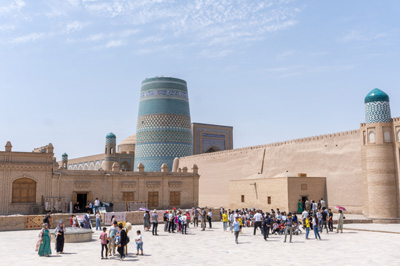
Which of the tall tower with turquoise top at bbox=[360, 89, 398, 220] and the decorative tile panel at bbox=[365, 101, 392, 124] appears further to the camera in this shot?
the decorative tile panel at bbox=[365, 101, 392, 124]

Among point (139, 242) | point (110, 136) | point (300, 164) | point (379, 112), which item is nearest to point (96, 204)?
point (139, 242)

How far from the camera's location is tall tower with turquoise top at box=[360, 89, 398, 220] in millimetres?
21734

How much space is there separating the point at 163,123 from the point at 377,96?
23577mm

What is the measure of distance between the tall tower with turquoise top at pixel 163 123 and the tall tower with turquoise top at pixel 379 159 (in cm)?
2249

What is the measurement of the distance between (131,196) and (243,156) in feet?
39.9

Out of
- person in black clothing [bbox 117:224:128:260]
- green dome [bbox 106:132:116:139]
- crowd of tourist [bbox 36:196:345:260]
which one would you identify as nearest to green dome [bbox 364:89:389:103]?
crowd of tourist [bbox 36:196:345:260]

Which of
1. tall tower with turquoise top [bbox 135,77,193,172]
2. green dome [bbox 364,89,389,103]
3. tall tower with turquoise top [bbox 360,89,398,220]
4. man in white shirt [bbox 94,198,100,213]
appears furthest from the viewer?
tall tower with turquoise top [bbox 135,77,193,172]

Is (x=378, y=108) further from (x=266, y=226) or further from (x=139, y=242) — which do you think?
(x=139, y=242)

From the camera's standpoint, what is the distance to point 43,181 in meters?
22.9

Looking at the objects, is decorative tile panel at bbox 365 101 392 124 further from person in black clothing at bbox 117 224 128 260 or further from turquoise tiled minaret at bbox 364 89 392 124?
person in black clothing at bbox 117 224 128 260

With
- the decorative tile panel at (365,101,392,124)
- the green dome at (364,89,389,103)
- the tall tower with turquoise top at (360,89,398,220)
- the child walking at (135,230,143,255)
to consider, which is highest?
the green dome at (364,89,389,103)

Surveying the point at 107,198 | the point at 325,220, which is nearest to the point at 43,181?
the point at 107,198

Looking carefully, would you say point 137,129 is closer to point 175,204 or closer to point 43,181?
point 175,204

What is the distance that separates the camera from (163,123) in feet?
136
